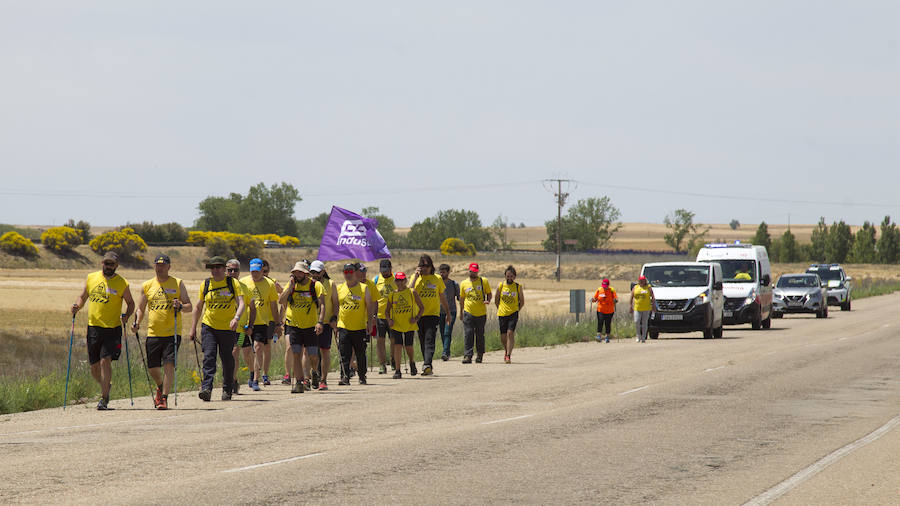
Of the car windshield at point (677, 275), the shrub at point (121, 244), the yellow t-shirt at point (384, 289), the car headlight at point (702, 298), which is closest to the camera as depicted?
the yellow t-shirt at point (384, 289)

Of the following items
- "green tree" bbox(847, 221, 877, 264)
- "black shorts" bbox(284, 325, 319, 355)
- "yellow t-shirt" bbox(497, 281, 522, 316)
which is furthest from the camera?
"green tree" bbox(847, 221, 877, 264)

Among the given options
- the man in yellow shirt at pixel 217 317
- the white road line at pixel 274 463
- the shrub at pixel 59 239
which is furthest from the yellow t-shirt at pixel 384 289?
the shrub at pixel 59 239

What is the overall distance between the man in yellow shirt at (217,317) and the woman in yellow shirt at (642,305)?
15.5 m

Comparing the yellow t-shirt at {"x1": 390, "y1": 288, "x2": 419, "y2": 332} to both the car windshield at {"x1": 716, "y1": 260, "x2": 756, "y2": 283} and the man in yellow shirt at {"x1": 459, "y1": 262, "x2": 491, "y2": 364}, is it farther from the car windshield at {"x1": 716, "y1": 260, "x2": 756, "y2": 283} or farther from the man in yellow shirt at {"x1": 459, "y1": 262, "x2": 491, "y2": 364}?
the car windshield at {"x1": 716, "y1": 260, "x2": 756, "y2": 283}

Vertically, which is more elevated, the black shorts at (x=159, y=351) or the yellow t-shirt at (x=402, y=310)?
the yellow t-shirt at (x=402, y=310)

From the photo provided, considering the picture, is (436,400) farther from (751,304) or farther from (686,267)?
(751,304)

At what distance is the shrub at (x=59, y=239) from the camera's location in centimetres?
10175

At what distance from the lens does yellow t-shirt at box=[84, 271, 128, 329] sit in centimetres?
1393

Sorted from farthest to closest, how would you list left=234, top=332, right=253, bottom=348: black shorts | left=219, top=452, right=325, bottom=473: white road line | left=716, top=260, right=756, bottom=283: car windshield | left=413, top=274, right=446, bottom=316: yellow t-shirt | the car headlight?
left=716, top=260, right=756, bottom=283: car windshield
the car headlight
left=413, top=274, right=446, bottom=316: yellow t-shirt
left=234, top=332, right=253, bottom=348: black shorts
left=219, top=452, right=325, bottom=473: white road line

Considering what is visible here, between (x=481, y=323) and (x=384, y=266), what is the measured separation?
3903mm

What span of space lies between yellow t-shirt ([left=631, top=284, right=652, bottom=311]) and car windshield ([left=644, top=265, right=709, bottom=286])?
8.70 ft

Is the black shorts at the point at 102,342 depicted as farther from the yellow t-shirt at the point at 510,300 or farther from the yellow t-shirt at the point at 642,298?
the yellow t-shirt at the point at 642,298

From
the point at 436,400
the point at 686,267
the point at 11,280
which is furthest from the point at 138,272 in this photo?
the point at 436,400

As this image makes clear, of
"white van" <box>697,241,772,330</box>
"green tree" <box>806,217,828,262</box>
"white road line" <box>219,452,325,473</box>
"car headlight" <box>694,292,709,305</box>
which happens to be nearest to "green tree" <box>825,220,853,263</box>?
"green tree" <box>806,217,828,262</box>
